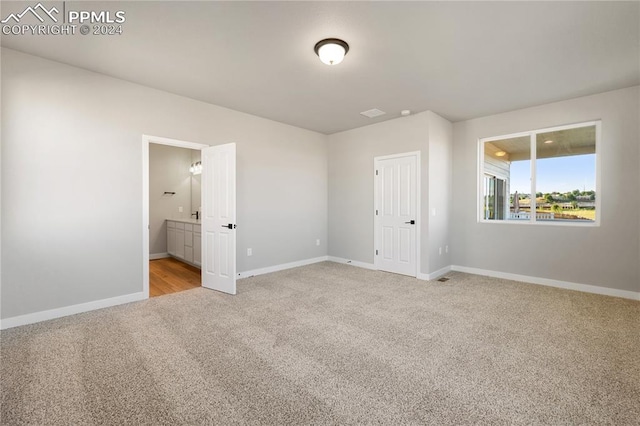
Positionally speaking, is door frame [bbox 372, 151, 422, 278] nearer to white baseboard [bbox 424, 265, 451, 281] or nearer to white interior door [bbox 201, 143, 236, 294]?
white baseboard [bbox 424, 265, 451, 281]

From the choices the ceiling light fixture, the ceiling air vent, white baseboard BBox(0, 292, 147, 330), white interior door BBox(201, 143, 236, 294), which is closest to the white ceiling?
the ceiling light fixture

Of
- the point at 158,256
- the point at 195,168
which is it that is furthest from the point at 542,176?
the point at 158,256

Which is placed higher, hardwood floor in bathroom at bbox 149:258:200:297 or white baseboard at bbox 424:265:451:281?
white baseboard at bbox 424:265:451:281

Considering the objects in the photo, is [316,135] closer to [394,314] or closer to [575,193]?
[394,314]

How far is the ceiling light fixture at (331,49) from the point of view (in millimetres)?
2609

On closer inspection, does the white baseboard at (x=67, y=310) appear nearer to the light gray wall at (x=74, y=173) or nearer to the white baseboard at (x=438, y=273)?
the light gray wall at (x=74, y=173)

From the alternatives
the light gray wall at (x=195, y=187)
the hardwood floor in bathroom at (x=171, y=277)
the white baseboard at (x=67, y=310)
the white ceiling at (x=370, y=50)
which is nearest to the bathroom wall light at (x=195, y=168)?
the light gray wall at (x=195, y=187)

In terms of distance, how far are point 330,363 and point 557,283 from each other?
158 inches

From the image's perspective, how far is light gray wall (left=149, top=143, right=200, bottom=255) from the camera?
6332mm

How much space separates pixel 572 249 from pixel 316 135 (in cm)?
476

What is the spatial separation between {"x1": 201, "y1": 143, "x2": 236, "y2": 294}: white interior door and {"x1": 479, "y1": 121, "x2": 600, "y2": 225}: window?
4.24m

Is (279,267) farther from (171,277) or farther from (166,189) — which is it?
(166,189)

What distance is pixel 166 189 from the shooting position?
6.57 m

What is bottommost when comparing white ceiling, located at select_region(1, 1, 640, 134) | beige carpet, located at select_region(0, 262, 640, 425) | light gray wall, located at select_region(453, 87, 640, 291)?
beige carpet, located at select_region(0, 262, 640, 425)
